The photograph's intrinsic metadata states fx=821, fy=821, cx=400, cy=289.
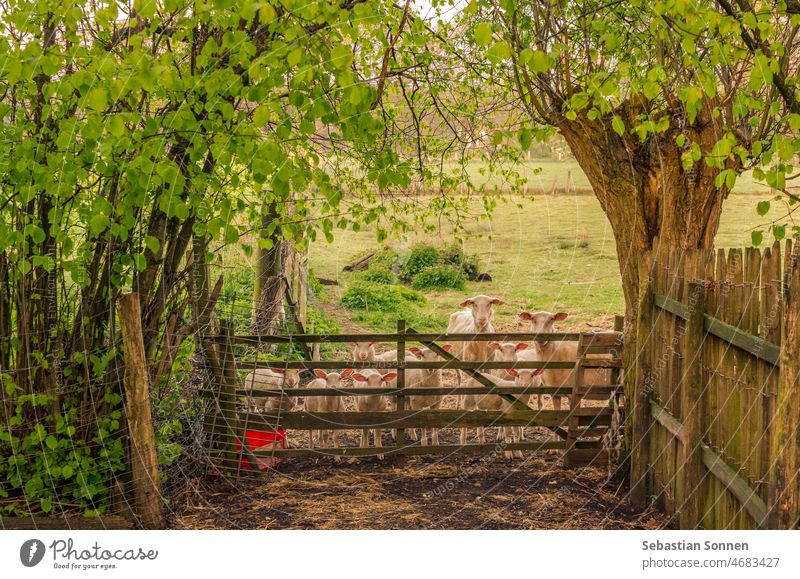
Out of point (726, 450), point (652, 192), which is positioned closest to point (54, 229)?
point (726, 450)

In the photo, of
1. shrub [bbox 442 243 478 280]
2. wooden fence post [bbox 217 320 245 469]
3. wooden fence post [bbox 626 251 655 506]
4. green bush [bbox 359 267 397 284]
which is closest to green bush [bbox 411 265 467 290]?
shrub [bbox 442 243 478 280]

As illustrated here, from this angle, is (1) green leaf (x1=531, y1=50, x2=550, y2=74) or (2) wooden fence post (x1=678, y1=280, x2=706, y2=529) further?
(2) wooden fence post (x1=678, y1=280, x2=706, y2=529)

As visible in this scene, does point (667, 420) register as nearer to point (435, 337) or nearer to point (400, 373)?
point (435, 337)

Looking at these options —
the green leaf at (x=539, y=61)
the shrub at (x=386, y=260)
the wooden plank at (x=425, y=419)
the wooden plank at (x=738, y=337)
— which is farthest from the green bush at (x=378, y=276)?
the green leaf at (x=539, y=61)

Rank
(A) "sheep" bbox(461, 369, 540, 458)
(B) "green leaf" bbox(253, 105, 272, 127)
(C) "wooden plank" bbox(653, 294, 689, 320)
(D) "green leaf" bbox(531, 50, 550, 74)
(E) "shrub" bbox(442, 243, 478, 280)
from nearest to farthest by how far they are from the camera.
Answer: (D) "green leaf" bbox(531, 50, 550, 74)
(B) "green leaf" bbox(253, 105, 272, 127)
(C) "wooden plank" bbox(653, 294, 689, 320)
(A) "sheep" bbox(461, 369, 540, 458)
(E) "shrub" bbox(442, 243, 478, 280)

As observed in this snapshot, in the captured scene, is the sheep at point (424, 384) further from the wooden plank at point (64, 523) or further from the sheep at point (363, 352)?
the wooden plank at point (64, 523)

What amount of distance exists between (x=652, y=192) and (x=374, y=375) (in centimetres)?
295

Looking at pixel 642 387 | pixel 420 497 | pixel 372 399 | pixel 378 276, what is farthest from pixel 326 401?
pixel 378 276

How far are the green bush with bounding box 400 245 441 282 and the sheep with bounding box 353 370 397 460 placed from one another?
209 inches

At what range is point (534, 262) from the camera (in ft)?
49.8

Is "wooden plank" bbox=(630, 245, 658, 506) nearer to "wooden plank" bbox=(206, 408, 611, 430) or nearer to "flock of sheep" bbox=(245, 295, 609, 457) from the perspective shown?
"wooden plank" bbox=(206, 408, 611, 430)

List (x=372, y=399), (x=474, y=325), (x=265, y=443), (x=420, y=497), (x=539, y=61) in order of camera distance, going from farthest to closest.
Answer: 1. (x=474, y=325)
2. (x=372, y=399)
3. (x=265, y=443)
4. (x=420, y=497)
5. (x=539, y=61)

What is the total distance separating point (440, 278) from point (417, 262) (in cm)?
59

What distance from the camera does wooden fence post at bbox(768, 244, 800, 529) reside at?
3.22 meters
